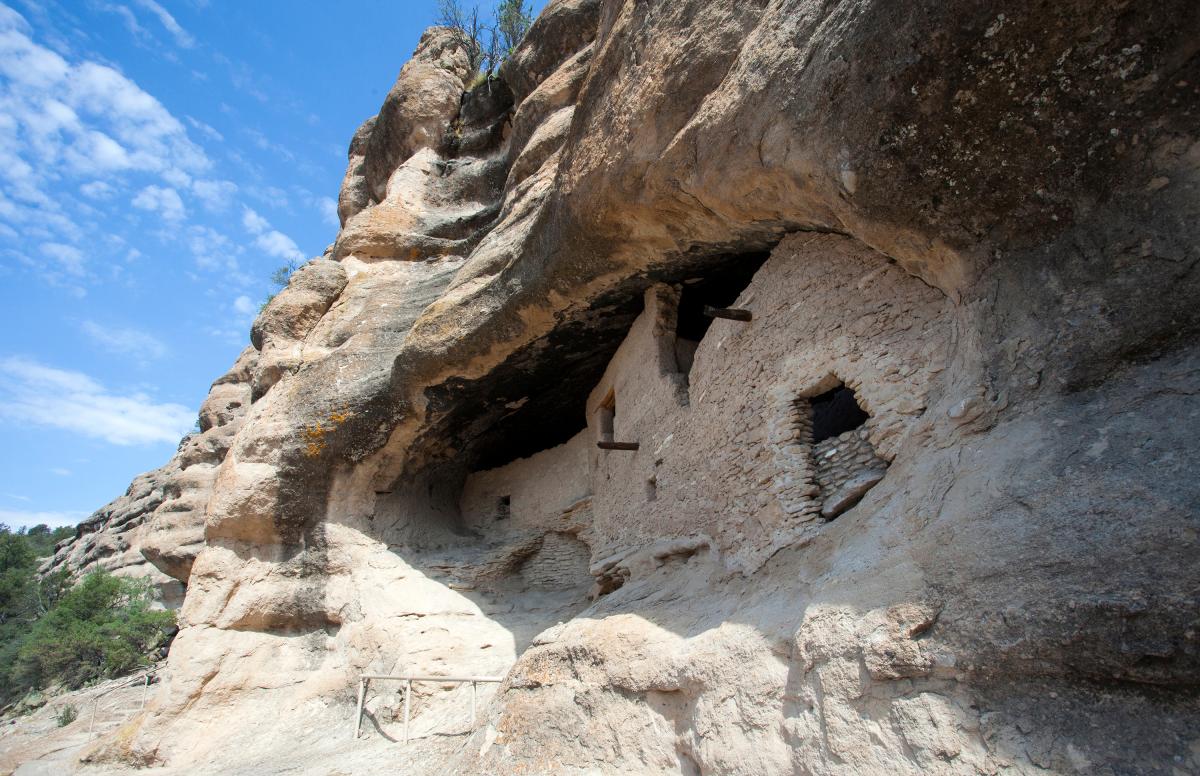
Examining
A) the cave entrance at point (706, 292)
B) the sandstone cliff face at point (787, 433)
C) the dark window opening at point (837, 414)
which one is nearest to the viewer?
the sandstone cliff face at point (787, 433)

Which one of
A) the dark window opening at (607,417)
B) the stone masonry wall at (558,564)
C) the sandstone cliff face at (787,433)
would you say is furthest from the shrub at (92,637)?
the dark window opening at (607,417)

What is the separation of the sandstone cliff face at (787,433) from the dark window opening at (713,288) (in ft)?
0.17

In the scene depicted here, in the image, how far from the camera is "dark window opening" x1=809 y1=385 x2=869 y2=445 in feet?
23.9

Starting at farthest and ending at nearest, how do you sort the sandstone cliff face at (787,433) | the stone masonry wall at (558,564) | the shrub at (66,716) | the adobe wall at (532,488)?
1. the shrub at (66,716)
2. the adobe wall at (532,488)
3. the stone masonry wall at (558,564)
4. the sandstone cliff face at (787,433)

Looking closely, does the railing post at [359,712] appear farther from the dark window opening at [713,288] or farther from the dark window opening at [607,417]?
the dark window opening at [713,288]

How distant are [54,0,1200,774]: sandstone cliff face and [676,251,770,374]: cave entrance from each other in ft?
0.17

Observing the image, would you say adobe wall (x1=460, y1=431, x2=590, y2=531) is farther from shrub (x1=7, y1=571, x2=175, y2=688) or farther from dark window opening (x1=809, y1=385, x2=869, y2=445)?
shrub (x1=7, y1=571, x2=175, y2=688)

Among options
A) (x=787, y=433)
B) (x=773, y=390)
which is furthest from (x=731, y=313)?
(x=787, y=433)

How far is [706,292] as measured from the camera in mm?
7242

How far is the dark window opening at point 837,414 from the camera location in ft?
23.9

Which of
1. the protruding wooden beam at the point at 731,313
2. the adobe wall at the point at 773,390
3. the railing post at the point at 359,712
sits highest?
the protruding wooden beam at the point at 731,313

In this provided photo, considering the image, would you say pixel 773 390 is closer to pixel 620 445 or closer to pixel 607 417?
pixel 620 445

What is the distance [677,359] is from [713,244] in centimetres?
145

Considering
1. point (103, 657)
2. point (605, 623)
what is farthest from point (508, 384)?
point (103, 657)
